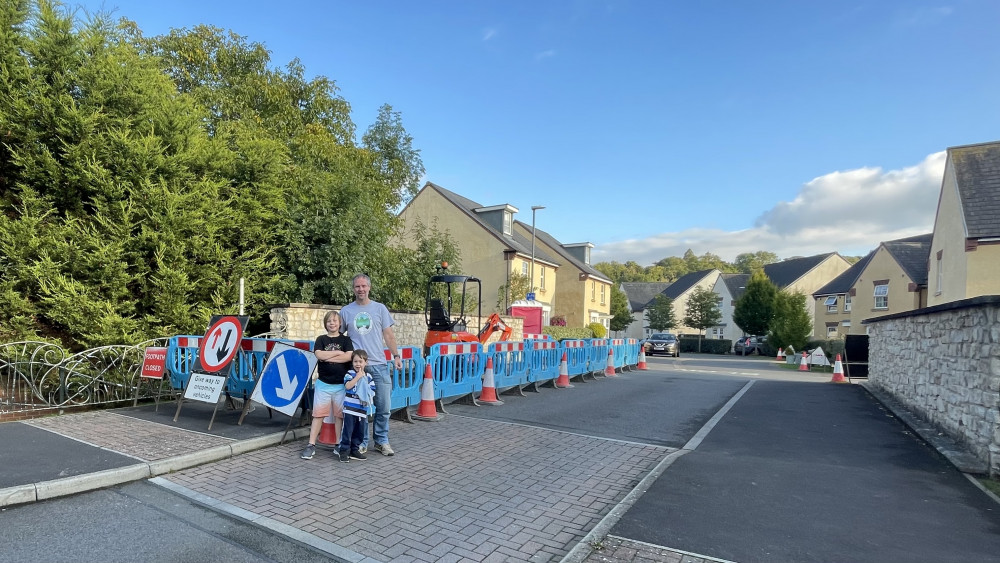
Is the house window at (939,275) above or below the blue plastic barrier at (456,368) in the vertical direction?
above

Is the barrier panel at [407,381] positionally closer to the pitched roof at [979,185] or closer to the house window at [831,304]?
the pitched roof at [979,185]

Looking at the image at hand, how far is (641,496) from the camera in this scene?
495cm

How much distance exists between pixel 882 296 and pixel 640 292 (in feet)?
139

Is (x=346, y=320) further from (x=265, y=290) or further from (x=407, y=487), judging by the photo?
(x=265, y=290)

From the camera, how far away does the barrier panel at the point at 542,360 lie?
12.2 meters

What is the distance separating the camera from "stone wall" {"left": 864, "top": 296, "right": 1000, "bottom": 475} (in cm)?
570

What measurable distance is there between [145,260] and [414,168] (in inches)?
860

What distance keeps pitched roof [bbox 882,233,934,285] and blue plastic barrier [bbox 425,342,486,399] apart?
38.1 meters

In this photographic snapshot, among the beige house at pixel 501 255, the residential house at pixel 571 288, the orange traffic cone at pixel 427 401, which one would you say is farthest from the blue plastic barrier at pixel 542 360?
the residential house at pixel 571 288

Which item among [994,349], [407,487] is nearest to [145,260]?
[407,487]

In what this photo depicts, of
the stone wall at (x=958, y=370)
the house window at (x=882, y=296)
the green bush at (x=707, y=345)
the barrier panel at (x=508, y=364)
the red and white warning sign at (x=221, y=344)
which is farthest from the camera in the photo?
the green bush at (x=707, y=345)

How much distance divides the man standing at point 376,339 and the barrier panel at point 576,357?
805 cm

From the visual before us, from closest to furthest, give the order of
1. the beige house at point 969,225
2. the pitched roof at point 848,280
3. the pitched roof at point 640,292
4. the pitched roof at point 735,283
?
the beige house at point 969,225, the pitched roof at point 848,280, the pitched roof at point 735,283, the pitched roof at point 640,292

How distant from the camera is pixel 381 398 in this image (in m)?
6.21
